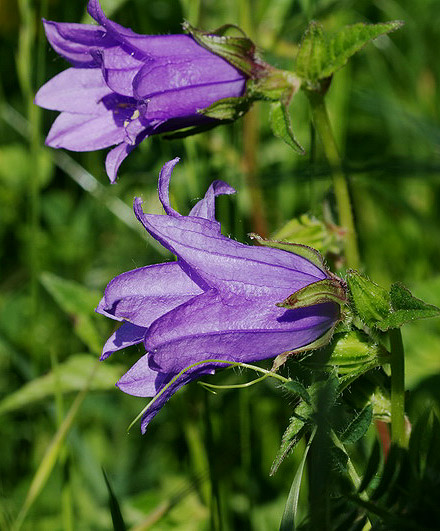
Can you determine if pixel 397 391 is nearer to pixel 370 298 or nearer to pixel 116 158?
pixel 370 298

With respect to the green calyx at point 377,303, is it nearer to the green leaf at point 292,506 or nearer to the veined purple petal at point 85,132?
the green leaf at point 292,506

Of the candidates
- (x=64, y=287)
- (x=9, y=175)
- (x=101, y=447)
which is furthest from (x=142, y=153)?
(x=101, y=447)

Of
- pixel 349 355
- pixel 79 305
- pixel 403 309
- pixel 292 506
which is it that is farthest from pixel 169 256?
pixel 292 506

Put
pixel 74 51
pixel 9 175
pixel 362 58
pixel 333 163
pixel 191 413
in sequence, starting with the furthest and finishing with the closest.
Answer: pixel 362 58 < pixel 9 175 < pixel 191 413 < pixel 333 163 < pixel 74 51

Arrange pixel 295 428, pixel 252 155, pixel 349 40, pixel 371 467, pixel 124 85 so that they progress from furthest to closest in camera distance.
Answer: pixel 252 155 < pixel 349 40 < pixel 124 85 < pixel 295 428 < pixel 371 467

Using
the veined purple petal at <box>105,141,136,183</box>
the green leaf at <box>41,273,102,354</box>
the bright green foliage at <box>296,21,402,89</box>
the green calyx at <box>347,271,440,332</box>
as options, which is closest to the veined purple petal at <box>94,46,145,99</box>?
the veined purple petal at <box>105,141,136,183</box>

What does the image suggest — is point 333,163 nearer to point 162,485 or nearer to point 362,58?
point 162,485

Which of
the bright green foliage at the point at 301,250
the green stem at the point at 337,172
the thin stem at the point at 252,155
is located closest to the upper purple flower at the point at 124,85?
the green stem at the point at 337,172
